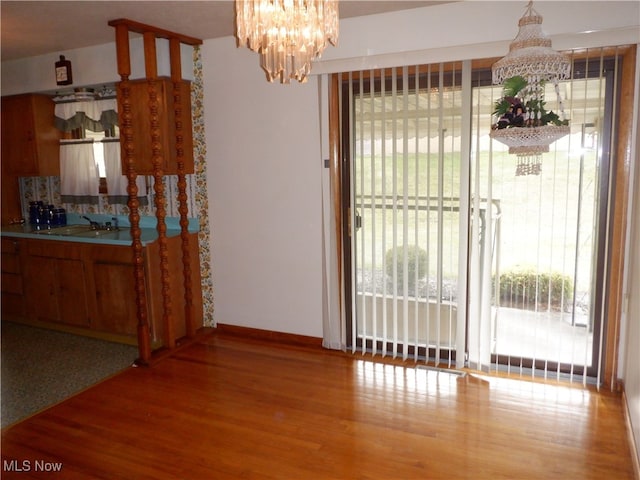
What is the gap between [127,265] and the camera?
4176mm

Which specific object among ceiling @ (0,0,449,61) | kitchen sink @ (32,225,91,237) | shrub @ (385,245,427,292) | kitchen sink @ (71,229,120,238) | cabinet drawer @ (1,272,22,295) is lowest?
cabinet drawer @ (1,272,22,295)

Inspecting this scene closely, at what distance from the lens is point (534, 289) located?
330cm

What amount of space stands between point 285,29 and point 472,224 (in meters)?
2.18

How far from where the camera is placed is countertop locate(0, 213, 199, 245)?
4266 mm

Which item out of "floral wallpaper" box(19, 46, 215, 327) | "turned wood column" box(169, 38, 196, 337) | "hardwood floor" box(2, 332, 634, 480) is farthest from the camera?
"floral wallpaper" box(19, 46, 215, 327)

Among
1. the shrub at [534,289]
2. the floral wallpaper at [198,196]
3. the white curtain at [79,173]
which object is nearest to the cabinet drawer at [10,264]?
the white curtain at [79,173]

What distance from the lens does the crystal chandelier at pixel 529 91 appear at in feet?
7.73

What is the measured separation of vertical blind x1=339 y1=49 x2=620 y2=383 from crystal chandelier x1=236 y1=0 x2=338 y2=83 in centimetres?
180

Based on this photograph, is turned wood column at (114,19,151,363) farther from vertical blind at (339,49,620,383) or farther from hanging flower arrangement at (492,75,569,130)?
hanging flower arrangement at (492,75,569,130)

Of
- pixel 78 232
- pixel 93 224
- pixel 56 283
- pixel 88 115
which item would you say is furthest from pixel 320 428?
pixel 88 115

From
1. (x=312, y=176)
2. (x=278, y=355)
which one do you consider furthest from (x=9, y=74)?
(x=278, y=355)

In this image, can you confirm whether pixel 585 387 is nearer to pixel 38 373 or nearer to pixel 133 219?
pixel 133 219

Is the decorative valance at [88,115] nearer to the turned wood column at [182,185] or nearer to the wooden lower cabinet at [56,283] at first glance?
the turned wood column at [182,185]

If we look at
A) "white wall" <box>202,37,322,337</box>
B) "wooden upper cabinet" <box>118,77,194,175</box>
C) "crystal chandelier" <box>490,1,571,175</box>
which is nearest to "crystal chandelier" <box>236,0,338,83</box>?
"crystal chandelier" <box>490,1,571,175</box>
